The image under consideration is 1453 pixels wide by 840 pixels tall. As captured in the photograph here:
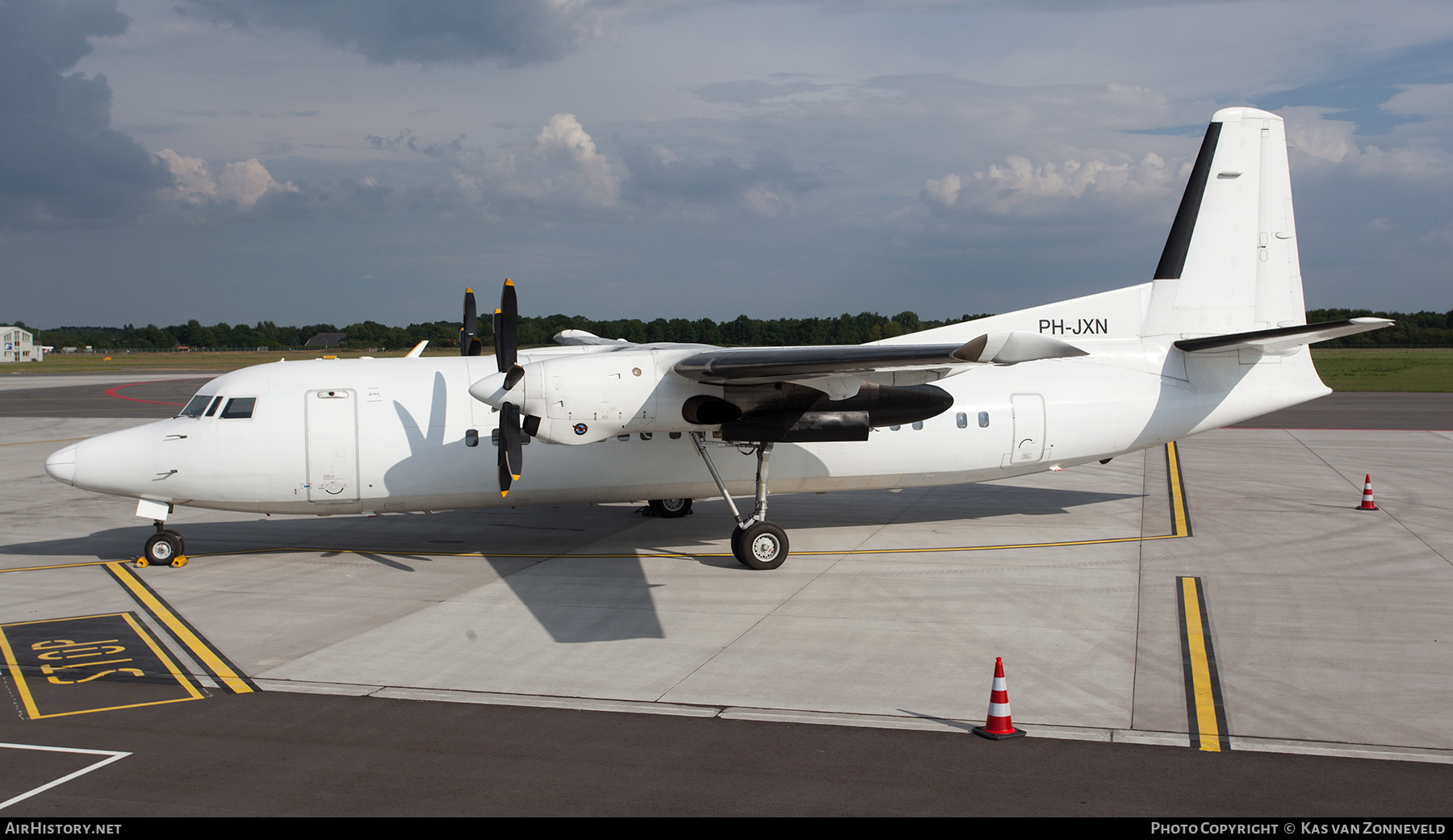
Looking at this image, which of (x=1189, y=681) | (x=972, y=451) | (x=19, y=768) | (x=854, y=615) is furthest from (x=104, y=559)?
(x=1189, y=681)

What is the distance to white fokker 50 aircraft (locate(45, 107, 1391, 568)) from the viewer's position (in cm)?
1217

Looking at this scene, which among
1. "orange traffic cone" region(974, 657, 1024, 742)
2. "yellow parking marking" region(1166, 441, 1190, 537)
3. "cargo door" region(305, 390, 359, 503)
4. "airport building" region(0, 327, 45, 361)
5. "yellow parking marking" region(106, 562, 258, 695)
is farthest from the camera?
"airport building" region(0, 327, 45, 361)

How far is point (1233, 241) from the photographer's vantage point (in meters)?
16.3

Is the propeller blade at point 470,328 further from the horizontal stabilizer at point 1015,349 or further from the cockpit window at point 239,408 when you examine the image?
the horizontal stabilizer at point 1015,349

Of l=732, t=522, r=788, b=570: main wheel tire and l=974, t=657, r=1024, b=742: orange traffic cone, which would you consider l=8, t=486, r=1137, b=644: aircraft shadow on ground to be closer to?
l=732, t=522, r=788, b=570: main wheel tire

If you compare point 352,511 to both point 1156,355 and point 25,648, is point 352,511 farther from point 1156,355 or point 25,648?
point 1156,355

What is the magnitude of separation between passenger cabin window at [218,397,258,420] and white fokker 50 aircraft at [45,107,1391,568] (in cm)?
3

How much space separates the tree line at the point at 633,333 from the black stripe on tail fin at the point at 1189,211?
404cm

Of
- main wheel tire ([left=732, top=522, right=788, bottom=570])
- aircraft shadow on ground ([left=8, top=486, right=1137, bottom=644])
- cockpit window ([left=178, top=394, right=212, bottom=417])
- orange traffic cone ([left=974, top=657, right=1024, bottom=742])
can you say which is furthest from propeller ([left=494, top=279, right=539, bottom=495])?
orange traffic cone ([left=974, top=657, right=1024, bottom=742])

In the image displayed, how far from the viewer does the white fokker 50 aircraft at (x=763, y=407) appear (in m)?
12.2

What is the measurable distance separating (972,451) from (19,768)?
41.6ft

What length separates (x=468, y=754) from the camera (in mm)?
7520

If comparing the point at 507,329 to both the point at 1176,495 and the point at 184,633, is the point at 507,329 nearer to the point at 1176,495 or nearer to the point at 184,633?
the point at 184,633

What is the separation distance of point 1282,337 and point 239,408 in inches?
631
